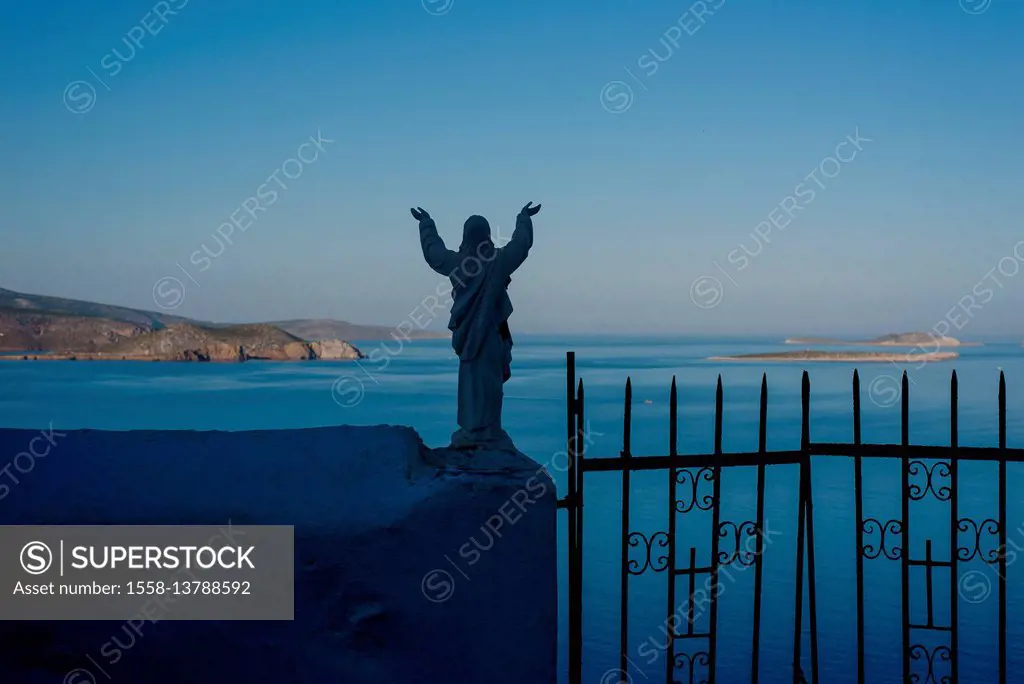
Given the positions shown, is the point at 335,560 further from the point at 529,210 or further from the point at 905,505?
the point at 905,505

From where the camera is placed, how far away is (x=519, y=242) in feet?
16.2

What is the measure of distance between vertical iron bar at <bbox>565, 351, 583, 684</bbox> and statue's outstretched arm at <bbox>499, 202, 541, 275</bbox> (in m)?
0.63

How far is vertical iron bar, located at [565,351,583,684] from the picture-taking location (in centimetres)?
496

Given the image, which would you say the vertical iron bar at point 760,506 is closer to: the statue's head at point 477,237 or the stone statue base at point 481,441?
the stone statue base at point 481,441

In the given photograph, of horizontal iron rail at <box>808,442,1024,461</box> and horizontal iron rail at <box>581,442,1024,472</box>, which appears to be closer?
horizontal iron rail at <box>581,442,1024,472</box>

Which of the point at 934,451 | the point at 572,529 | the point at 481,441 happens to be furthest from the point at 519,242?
the point at 934,451

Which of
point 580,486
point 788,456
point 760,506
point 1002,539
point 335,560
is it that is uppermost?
point 788,456

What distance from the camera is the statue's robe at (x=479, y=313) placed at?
4941mm

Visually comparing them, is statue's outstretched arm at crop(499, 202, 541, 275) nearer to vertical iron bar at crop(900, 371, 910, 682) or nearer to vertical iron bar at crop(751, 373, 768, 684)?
vertical iron bar at crop(751, 373, 768, 684)

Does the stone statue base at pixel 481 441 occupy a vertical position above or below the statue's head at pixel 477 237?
below

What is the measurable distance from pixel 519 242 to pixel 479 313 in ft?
1.55

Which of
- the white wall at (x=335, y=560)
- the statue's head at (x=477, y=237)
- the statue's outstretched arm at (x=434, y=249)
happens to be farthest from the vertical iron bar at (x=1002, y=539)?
the statue's outstretched arm at (x=434, y=249)

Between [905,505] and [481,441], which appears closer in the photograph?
[481,441]

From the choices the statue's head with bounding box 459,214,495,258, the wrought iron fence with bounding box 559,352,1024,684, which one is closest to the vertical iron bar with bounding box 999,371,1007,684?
the wrought iron fence with bounding box 559,352,1024,684
